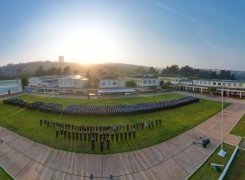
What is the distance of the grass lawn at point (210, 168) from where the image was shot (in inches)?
452

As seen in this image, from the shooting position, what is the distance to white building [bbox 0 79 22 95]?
4719cm

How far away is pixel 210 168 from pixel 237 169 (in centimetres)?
195

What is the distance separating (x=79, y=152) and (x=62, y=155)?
4.47 feet

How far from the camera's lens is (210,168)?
40.1 feet

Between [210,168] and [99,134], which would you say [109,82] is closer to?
[99,134]

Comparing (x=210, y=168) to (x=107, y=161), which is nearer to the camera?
(x=210, y=168)

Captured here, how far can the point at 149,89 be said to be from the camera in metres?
Result: 52.4

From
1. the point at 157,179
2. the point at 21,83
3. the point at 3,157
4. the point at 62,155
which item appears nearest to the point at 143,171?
the point at 157,179

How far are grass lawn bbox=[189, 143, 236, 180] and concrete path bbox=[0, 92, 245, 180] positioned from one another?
0.37m

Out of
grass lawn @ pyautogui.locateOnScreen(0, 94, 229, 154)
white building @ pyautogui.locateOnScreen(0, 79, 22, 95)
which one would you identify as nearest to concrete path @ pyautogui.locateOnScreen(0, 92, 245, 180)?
grass lawn @ pyautogui.locateOnScreen(0, 94, 229, 154)

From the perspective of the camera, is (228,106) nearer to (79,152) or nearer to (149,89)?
(149,89)

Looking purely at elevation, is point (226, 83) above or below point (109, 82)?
below

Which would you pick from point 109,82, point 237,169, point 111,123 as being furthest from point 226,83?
point 237,169

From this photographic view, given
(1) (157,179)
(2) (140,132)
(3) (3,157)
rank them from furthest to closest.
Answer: (2) (140,132), (3) (3,157), (1) (157,179)
